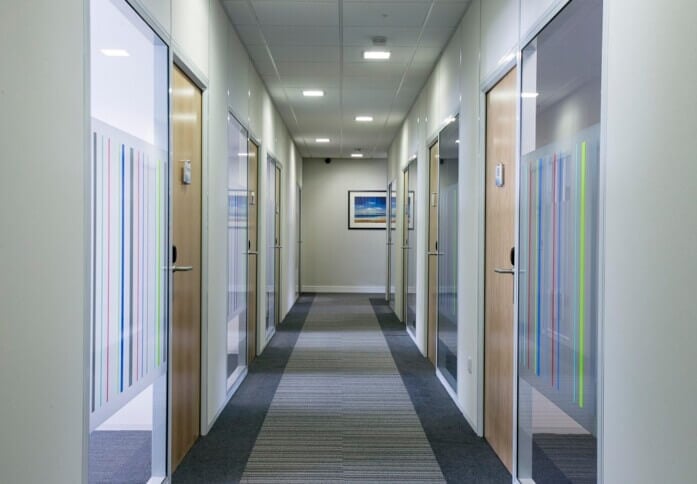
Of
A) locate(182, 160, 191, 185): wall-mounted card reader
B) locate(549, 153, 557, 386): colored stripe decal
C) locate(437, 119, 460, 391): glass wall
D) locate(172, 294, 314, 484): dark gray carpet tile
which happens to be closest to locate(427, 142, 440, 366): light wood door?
locate(437, 119, 460, 391): glass wall

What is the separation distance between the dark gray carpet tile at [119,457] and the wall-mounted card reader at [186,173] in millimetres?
1180

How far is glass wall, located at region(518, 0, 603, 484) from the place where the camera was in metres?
1.83

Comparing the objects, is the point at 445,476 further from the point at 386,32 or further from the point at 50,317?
the point at 386,32

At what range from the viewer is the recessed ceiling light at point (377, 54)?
4.56 meters

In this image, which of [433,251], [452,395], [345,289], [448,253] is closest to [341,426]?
[452,395]

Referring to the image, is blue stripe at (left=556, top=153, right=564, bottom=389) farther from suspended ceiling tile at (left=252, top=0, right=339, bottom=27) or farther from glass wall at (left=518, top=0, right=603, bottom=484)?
suspended ceiling tile at (left=252, top=0, right=339, bottom=27)

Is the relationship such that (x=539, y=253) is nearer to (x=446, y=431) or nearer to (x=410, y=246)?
(x=446, y=431)

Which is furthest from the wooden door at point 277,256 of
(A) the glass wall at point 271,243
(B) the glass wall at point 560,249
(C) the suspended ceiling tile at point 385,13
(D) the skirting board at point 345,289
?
(B) the glass wall at point 560,249

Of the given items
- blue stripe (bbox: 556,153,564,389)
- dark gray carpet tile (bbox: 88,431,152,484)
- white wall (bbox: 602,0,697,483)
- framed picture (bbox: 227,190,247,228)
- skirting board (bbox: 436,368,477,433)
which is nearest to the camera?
white wall (bbox: 602,0,697,483)

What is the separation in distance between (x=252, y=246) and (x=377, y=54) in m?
1.90

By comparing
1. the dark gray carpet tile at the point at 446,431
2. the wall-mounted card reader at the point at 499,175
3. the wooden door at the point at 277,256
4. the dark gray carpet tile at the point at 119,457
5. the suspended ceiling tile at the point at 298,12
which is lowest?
the dark gray carpet tile at the point at 446,431

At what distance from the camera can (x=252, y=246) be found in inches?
199

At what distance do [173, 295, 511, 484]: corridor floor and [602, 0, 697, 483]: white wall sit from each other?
1.31 m

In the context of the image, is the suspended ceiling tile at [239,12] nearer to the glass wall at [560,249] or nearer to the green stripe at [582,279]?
the glass wall at [560,249]
